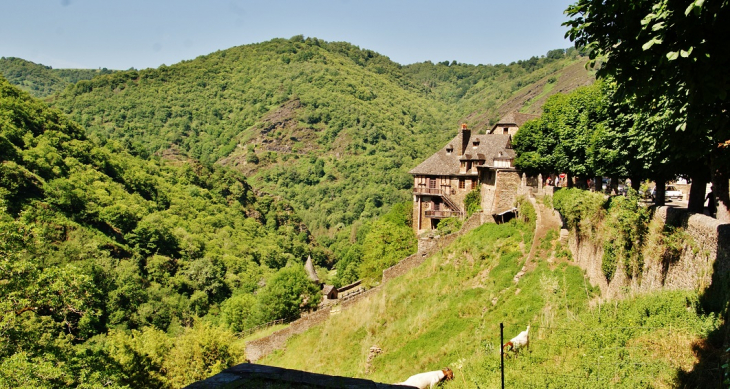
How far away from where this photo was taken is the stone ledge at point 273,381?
7.18 meters

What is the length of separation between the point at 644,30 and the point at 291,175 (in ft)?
538

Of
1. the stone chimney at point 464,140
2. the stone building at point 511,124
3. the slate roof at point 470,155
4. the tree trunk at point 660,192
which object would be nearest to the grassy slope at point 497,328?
the tree trunk at point 660,192

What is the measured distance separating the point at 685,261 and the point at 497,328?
26.3 ft

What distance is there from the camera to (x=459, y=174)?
42.8 metres

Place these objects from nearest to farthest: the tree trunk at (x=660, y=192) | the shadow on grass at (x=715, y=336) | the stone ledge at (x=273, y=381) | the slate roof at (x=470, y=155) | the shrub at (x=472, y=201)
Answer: the stone ledge at (x=273, y=381) < the shadow on grass at (x=715, y=336) < the tree trunk at (x=660, y=192) < the shrub at (x=472, y=201) < the slate roof at (x=470, y=155)

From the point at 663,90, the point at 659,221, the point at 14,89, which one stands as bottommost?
the point at 659,221

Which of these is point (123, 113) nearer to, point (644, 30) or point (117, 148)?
point (117, 148)

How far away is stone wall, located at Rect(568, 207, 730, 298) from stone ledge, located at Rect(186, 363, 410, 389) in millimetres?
8233

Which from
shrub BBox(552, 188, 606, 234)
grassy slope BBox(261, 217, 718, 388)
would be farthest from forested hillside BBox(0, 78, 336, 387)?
shrub BBox(552, 188, 606, 234)

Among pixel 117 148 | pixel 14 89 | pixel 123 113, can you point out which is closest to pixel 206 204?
pixel 117 148

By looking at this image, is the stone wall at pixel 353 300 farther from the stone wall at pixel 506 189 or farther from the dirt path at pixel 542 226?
the dirt path at pixel 542 226

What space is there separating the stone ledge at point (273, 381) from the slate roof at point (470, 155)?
100ft

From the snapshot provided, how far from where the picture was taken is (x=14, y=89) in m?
78.1

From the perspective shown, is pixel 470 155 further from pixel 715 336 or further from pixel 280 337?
pixel 715 336
